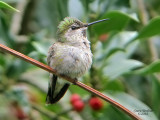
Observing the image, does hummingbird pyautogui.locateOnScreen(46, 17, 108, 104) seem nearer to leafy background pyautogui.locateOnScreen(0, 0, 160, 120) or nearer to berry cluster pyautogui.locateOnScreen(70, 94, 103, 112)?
leafy background pyautogui.locateOnScreen(0, 0, 160, 120)

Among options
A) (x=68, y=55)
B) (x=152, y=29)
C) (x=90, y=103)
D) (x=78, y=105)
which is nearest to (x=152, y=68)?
(x=152, y=29)

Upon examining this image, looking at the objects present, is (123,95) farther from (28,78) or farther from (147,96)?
(28,78)

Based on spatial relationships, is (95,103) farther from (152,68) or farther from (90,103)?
(152,68)

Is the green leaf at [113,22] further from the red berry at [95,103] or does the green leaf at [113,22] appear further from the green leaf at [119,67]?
the red berry at [95,103]

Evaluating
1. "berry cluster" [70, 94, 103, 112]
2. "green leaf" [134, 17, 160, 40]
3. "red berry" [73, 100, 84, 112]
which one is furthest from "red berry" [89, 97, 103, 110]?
"green leaf" [134, 17, 160, 40]

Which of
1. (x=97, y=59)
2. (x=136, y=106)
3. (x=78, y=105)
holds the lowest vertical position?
(x=78, y=105)

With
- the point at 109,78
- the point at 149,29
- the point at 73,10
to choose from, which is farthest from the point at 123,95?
the point at 73,10
